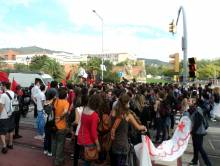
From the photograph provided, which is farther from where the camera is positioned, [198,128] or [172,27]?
[172,27]

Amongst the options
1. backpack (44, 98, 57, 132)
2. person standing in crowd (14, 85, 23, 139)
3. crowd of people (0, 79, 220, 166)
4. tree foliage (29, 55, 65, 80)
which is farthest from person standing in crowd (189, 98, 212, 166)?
tree foliage (29, 55, 65, 80)

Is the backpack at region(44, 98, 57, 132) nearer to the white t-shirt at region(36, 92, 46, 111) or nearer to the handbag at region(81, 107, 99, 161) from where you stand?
the handbag at region(81, 107, 99, 161)

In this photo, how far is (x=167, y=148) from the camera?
8.16 metres

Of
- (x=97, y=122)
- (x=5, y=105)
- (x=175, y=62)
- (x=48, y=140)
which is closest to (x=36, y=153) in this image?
(x=48, y=140)

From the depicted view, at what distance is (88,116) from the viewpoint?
714 centimetres

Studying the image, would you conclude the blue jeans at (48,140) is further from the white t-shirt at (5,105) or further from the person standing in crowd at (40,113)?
the person standing in crowd at (40,113)

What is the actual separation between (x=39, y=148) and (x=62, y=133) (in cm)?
259

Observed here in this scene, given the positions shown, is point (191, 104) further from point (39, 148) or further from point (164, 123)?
point (39, 148)

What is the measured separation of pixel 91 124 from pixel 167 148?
196cm

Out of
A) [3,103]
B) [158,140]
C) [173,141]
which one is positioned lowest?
[158,140]

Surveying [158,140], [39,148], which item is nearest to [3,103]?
[39,148]

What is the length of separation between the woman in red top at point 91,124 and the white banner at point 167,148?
86cm

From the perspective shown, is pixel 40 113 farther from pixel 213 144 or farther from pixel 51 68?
pixel 51 68

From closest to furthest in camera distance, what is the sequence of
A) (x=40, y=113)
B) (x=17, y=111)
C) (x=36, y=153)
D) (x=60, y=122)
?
(x=60, y=122), (x=36, y=153), (x=17, y=111), (x=40, y=113)
